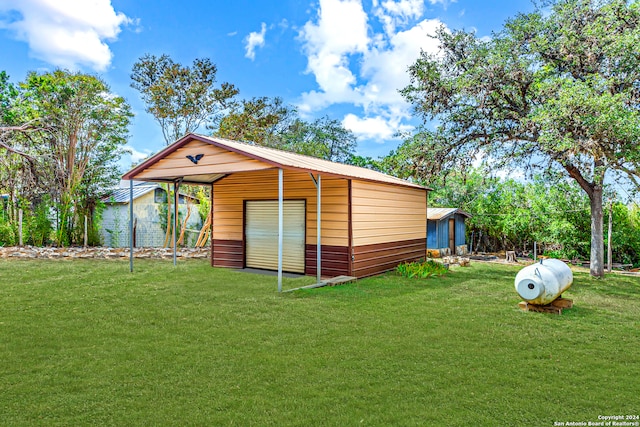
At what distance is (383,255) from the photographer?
31.6ft

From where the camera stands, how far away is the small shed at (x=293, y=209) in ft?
26.0

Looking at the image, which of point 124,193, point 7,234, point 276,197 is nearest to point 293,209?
point 276,197

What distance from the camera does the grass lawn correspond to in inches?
107

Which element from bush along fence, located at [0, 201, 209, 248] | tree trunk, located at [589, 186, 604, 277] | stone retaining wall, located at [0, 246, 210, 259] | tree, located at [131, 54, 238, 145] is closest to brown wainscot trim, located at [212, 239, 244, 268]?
stone retaining wall, located at [0, 246, 210, 259]

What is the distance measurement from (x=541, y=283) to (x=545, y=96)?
18.6 feet

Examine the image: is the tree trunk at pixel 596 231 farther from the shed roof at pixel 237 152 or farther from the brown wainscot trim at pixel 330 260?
the brown wainscot trim at pixel 330 260

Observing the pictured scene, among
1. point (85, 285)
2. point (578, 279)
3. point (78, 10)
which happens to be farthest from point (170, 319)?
point (78, 10)

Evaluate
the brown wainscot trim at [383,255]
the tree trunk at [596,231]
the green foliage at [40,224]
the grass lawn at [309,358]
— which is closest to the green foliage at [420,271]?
the brown wainscot trim at [383,255]

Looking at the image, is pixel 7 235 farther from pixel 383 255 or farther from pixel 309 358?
pixel 309 358

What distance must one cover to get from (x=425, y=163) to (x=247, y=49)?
13.7m

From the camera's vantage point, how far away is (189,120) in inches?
686

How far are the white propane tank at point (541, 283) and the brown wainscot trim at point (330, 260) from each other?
3.62m

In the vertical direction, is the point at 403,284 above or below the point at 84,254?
below

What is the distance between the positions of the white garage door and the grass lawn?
8.10 feet
